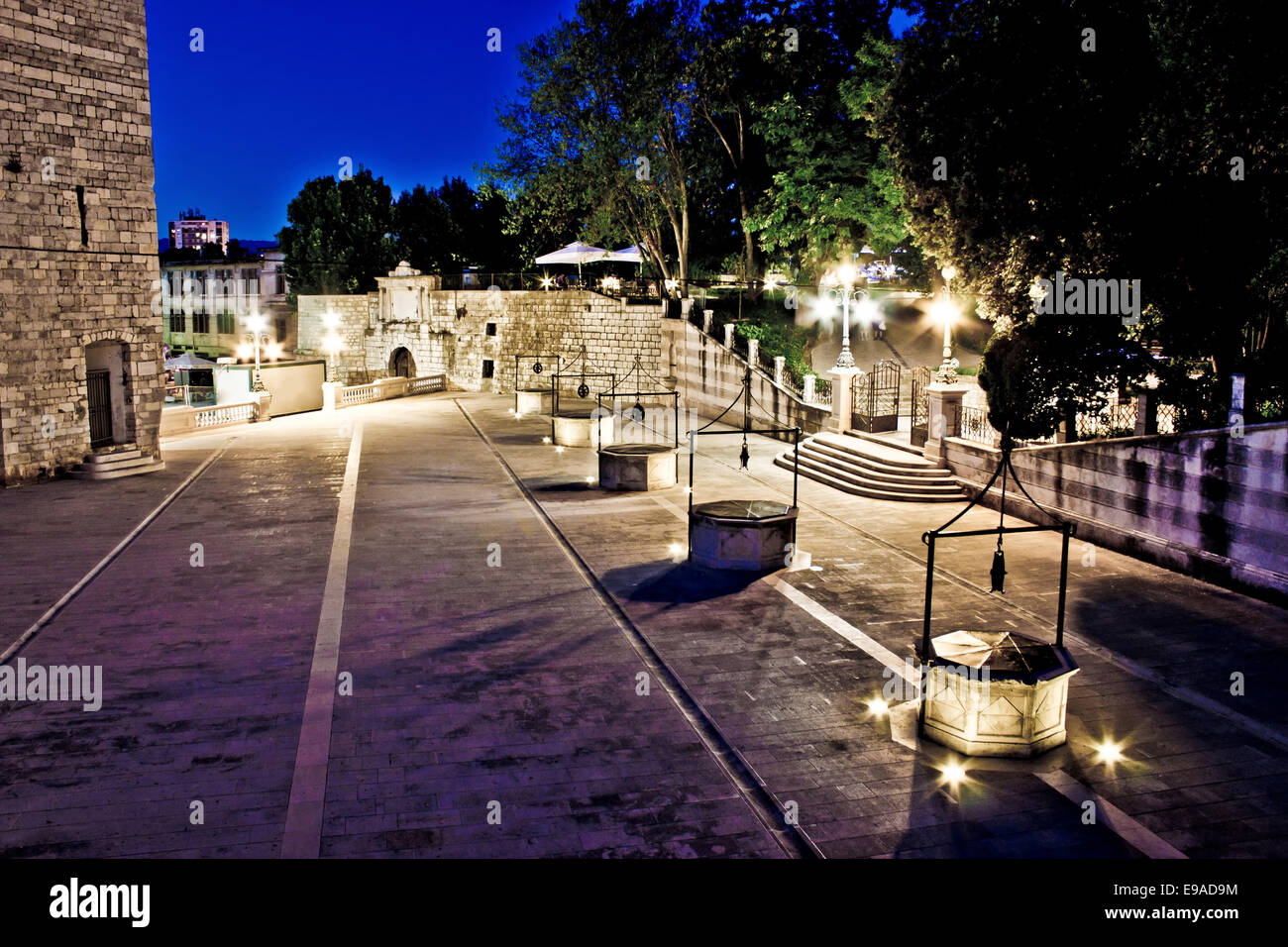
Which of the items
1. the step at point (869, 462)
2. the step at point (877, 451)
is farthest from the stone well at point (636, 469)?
the step at point (877, 451)

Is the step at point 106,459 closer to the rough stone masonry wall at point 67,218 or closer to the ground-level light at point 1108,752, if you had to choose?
the rough stone masonry wall at point 67,218

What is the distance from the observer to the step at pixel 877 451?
19.5m

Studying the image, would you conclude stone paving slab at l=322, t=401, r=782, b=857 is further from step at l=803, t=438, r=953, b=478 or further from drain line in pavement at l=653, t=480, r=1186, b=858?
step at l=803, t=438, r=953, b=478

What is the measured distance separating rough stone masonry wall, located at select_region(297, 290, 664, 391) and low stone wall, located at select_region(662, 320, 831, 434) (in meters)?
1.58

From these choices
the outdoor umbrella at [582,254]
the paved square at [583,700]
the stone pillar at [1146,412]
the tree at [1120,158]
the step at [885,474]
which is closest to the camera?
the paved square at [583,700]

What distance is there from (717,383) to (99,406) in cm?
1764

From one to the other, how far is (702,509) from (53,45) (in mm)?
17240

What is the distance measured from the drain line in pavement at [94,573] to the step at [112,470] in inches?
46.4

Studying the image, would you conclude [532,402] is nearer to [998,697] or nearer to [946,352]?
[946,352]

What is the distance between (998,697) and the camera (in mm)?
7957

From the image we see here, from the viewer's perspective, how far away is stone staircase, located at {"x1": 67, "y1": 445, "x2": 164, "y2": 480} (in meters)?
21.3

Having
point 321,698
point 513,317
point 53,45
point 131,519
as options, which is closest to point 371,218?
point 513,317

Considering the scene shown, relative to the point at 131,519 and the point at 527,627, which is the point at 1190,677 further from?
the point at 131,519
